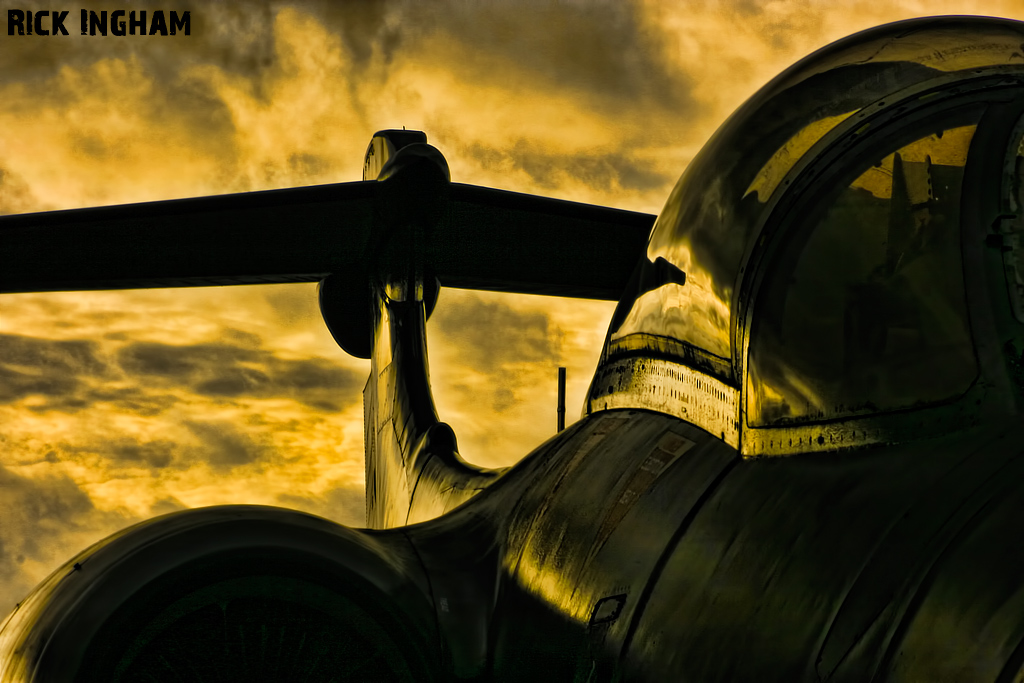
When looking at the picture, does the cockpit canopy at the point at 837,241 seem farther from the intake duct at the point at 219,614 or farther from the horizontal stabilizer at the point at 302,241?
the horizontal stabilizer at the point at 302,241

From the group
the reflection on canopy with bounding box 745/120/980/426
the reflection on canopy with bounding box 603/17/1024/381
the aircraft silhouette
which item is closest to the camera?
the aircraft silhouette

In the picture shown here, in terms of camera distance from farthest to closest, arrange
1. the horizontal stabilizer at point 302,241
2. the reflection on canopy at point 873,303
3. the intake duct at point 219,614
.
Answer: the horizontal stabilizer at point 302,241 < the intake duct at point 219,614 < the reflection on canopy at point 873,303

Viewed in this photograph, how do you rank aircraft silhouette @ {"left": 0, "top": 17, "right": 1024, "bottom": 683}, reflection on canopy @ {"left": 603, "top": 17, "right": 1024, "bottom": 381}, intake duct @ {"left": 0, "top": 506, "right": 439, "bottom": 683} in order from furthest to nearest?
intake duct @ {"left": 0, "top": 506, "right": 439, "bottom": 683}
reflection on canopy @ {"left": 603, "top": 17, "right": 1024, "bottom": 381}
aircraft silhouette @ {"left": 0, "top": 17, "right": 1024, "bottom": 683}

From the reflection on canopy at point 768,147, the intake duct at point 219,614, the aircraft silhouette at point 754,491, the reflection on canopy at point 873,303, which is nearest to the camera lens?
the aircraft silhouette at point 754,491

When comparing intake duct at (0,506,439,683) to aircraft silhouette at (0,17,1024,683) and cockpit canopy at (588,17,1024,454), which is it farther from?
cockpit canopy at (588,17,1024,454)

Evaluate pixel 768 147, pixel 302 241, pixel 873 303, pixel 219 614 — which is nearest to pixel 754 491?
pixel 873 303

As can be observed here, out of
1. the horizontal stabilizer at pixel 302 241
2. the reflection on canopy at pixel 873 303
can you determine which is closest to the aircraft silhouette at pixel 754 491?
the reflection on canopy at pixel 873 303

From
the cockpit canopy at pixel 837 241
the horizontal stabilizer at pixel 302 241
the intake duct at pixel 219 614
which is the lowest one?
the intake duct at pixel 219 614

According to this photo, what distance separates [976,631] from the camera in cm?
110

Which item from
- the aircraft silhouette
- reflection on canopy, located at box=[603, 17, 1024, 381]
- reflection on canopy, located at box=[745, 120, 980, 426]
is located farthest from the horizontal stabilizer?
reflection on canopy, located at box=[745, 120, 980, 426]

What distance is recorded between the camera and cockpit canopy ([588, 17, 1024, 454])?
164 cm

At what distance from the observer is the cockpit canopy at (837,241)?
164 cm

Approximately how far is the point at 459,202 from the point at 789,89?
481 centimetres

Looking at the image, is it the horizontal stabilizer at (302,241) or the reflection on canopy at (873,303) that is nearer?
the reflection on canopy at (873,303)
